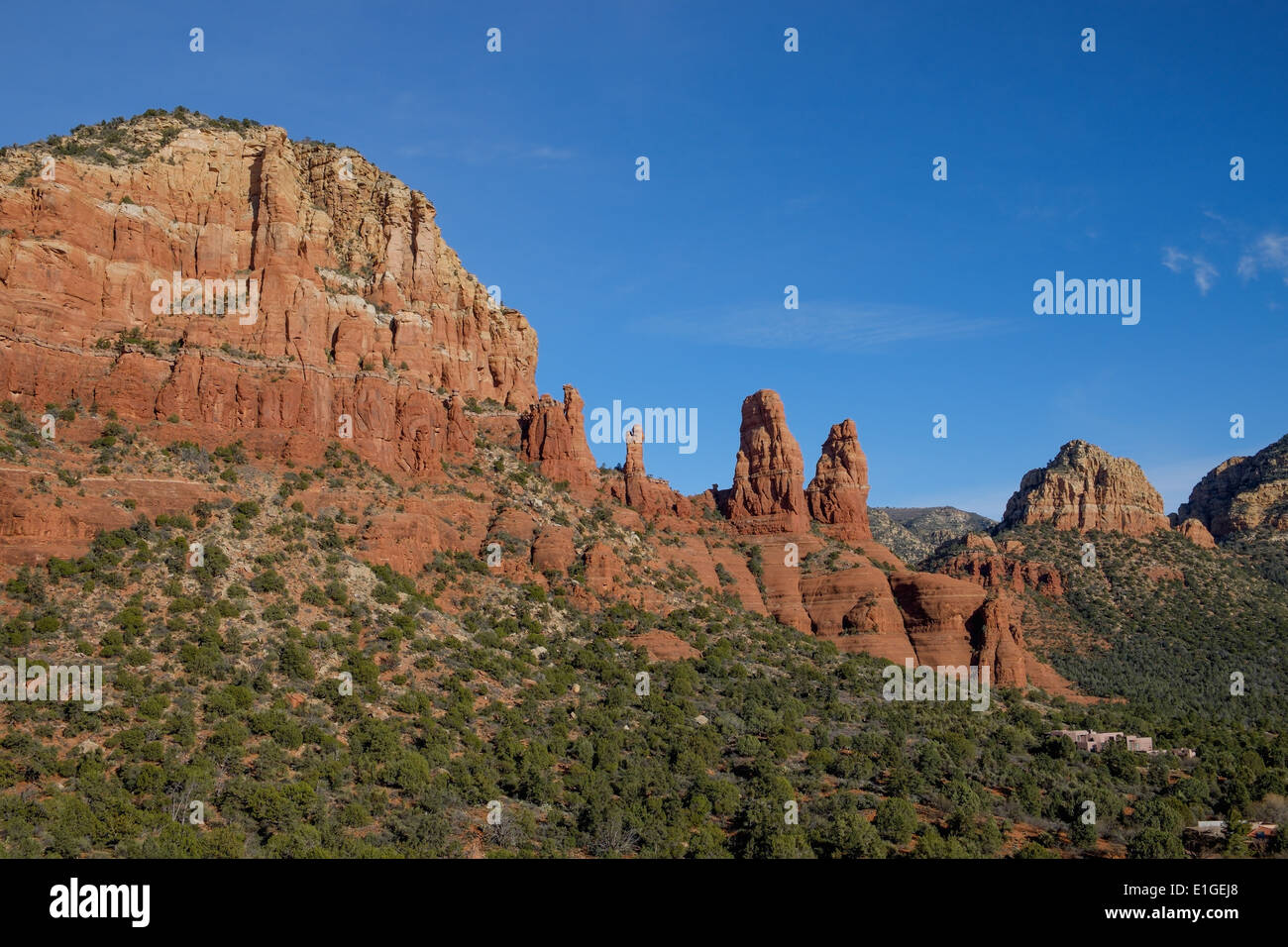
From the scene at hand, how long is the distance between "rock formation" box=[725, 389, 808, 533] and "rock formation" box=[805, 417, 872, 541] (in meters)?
2.63

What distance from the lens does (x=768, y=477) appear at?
8800 cm

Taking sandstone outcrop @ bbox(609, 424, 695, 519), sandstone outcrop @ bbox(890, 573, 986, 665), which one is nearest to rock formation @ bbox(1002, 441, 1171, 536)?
sandstone outcrop @ bbox(890, 573, 986, 665)

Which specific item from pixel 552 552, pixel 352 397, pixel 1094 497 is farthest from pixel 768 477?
pixel 1094 497

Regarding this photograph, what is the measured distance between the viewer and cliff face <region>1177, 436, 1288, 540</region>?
127 meters

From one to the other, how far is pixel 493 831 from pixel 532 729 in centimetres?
1015

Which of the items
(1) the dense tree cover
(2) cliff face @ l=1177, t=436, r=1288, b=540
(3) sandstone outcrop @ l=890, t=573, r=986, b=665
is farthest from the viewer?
(2) cliff face @ l=1177, t=436, r=1288, b=540

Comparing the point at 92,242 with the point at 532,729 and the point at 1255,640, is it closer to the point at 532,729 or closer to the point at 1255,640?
the point at 532,729

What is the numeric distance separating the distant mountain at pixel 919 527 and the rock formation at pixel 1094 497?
17.8m

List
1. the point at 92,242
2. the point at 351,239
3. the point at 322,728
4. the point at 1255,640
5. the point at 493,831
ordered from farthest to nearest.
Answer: the point at 1255,640, the point at 351,239, the point at 92,242, the point at 322,728, the point at 493,831

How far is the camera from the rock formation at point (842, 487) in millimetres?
88375

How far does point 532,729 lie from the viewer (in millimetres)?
48219

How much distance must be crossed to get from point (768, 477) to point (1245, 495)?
260ft

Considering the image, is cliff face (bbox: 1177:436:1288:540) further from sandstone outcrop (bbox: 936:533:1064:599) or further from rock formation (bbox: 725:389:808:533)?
rock formation (bbox: 725:389:808:533)
